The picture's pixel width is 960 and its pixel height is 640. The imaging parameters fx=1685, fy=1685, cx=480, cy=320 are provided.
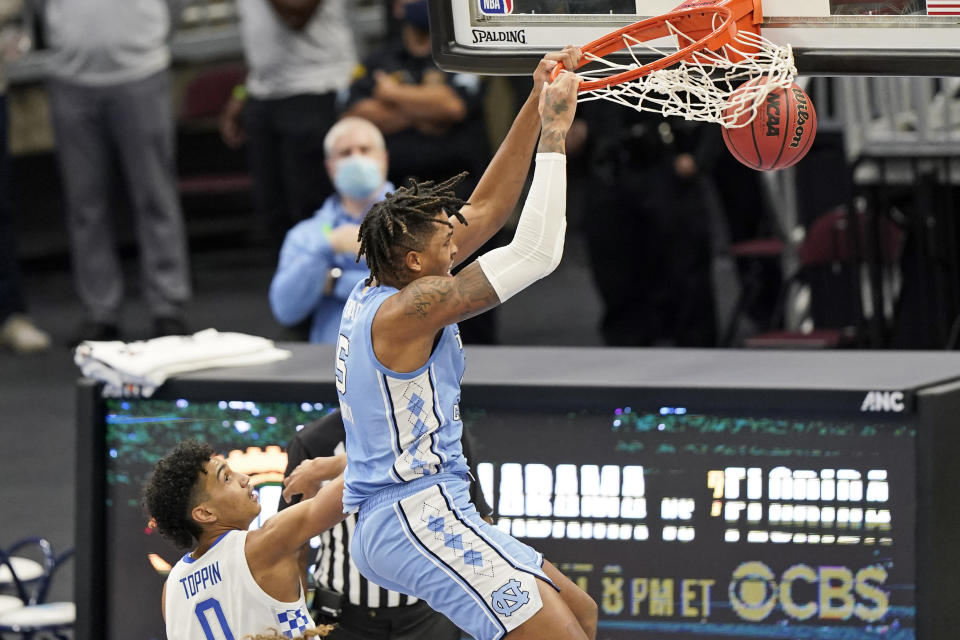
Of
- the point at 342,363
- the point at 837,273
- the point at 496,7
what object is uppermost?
the point at 496,7

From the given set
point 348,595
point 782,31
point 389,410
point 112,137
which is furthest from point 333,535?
point 112,137

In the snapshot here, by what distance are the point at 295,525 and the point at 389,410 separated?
395 mm

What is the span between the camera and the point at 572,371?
4941 millimetres

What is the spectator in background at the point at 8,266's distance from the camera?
994 centimetres

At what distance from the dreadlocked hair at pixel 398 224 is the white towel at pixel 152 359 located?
120cm

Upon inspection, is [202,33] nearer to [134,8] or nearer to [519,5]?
[134,8]

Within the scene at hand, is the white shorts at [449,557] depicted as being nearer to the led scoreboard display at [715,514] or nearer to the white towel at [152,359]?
the led scoreboard display at [715,514]

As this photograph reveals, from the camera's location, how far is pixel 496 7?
182 inches

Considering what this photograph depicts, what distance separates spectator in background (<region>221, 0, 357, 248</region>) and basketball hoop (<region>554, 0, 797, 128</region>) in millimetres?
5529

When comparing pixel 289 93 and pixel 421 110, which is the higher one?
pixel 289 93

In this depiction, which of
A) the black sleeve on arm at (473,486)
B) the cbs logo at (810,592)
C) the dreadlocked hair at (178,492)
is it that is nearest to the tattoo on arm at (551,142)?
the black sleeve on arm at (473,486)

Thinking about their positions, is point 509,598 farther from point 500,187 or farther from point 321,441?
point 500,187

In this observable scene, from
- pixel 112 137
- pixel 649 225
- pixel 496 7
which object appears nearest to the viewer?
pixel 496 7

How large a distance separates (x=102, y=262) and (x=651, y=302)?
3409 mm
